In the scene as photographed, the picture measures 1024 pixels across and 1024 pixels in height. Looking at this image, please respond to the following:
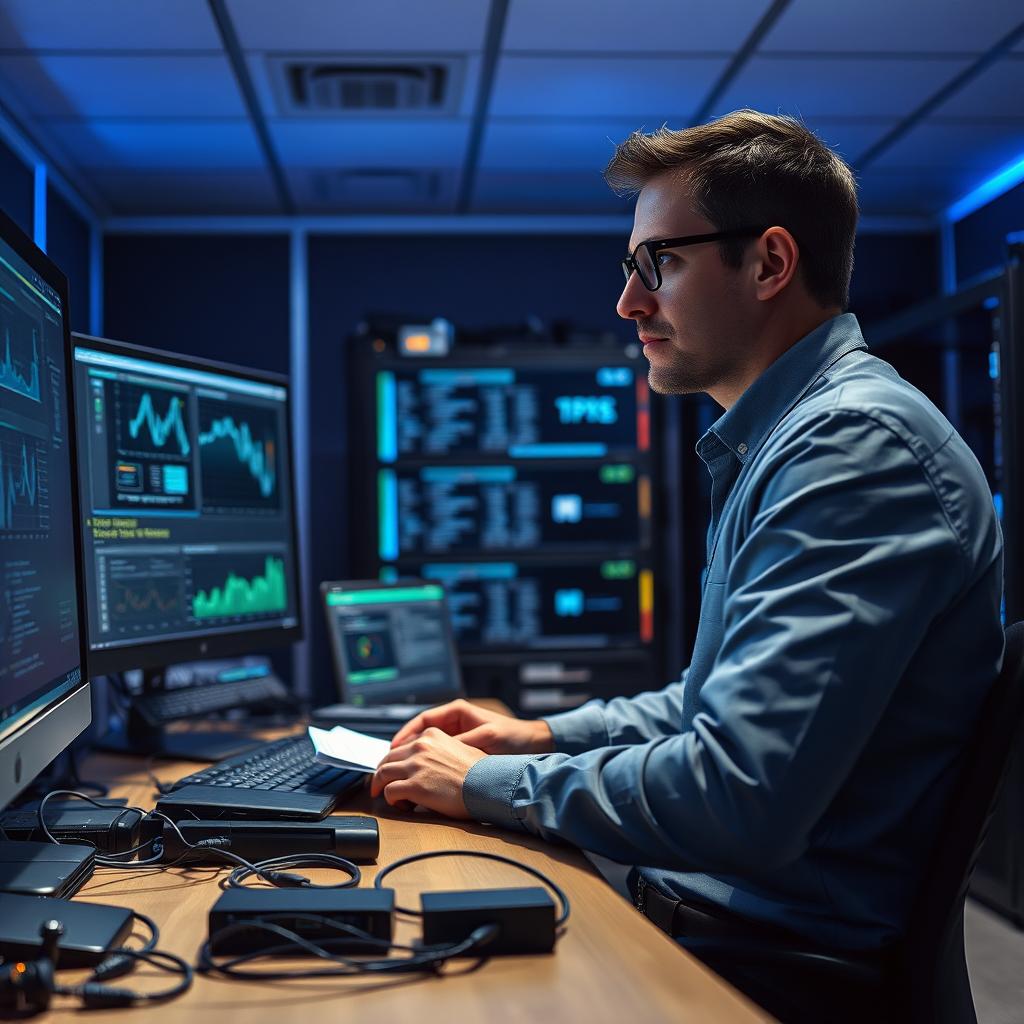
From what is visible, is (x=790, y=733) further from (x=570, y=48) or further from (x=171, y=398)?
(x=570, y=48)

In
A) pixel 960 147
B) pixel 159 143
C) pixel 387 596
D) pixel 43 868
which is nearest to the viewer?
pixel 43 868

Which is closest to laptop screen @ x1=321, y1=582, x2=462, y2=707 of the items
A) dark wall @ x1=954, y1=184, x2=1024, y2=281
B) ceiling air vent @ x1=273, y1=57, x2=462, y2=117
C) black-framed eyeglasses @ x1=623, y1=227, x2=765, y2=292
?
black-framed eyeglasses @ x1=623, y1=227, x2=765, y2=292

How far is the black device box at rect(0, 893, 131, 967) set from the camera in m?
0.73

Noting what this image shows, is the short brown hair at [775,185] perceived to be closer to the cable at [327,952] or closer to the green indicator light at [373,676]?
the cable at [327,952]

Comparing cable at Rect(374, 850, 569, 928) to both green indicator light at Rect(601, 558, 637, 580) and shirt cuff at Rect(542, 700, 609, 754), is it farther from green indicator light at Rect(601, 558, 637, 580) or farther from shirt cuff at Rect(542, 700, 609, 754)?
green indicator light at Rect(601, 558, 637, 580)

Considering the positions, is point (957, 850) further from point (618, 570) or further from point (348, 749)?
point (618, 570)

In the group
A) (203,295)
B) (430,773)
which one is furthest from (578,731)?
(203,295)

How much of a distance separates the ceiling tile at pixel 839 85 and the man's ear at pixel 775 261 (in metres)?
1.96

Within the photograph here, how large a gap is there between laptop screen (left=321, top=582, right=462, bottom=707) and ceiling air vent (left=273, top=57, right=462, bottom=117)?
63.8 inches

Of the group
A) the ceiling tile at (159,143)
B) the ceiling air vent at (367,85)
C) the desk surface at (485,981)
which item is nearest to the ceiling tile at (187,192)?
the ceiling tile at (159,143)

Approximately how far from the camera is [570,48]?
2.74 m

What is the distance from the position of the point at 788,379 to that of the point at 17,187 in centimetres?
287

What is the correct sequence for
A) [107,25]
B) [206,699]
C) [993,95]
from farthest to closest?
[993,95]
[107,25]
[206,699]

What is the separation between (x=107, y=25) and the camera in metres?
2.55
